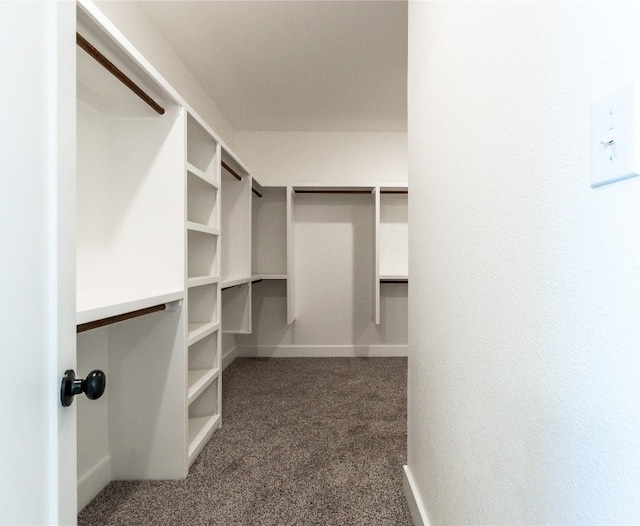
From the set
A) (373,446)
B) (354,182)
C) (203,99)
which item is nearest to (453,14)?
(373,446)

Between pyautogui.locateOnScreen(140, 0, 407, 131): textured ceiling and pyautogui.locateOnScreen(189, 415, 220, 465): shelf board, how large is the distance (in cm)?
223


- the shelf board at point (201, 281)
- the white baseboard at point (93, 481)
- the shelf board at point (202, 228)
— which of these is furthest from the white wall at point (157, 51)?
the white baseboard at point (93, 481)

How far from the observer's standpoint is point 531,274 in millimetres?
630

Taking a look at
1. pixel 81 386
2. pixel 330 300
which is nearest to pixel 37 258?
pixel 81 386

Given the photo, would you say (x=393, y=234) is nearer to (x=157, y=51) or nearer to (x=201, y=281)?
(x=201, y=281)

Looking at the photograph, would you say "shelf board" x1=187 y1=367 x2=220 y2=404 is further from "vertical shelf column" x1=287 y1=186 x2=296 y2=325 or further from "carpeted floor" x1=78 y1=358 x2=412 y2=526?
"vertical shelf column" x1=287 y1=186 x2=296 y2=325

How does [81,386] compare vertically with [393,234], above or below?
below

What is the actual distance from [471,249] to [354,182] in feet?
9.75

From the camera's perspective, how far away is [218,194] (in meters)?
2.16

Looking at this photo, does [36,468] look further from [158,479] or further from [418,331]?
[158,479]

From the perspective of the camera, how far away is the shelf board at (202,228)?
1787mm

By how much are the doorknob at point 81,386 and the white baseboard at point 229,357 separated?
9.06 ft

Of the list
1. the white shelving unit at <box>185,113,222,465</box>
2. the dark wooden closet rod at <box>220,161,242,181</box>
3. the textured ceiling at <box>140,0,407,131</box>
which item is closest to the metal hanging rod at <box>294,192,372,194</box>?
the textured ceiling at <box>140,0,407,131</box>

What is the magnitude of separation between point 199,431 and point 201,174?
1335 millimetres
